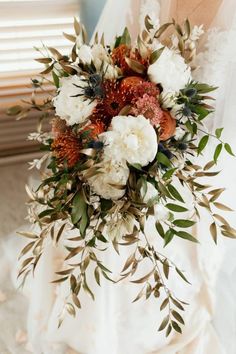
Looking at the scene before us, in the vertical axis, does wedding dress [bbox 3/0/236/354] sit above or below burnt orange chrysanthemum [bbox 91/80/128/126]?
below

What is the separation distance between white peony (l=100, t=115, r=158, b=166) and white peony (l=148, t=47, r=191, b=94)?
96mm

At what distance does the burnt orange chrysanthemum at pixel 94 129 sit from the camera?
653 millimetres

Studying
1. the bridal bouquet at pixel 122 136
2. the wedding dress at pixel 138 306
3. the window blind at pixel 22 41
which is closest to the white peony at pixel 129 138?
the bridal bouquet at pixel 122 136

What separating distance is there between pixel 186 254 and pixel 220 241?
117mm

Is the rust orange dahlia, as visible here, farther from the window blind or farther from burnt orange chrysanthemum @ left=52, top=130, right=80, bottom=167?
the window blind

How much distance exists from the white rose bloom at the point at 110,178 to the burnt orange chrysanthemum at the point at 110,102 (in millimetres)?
97

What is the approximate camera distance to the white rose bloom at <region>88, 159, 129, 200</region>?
24.9 inches

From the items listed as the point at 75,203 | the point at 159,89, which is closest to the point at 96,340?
the point at 75,203

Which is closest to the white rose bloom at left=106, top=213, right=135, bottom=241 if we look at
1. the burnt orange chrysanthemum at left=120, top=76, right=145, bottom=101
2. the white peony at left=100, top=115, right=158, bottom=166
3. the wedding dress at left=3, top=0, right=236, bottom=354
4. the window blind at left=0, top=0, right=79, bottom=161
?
the white peony at left=100, top=115, right=158, bottom=166

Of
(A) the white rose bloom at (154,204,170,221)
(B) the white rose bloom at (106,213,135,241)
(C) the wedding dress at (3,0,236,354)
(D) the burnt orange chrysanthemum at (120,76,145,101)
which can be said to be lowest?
(C) the wedding dress at (3,0,236,354)

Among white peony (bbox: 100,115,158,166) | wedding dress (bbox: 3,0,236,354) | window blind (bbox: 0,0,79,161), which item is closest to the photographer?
white peony (bbox: 100,115,158,166)

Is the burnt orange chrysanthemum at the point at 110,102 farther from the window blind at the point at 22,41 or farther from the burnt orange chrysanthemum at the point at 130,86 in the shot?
the window blind at the point at 22,41

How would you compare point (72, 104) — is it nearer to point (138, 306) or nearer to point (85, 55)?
point (85, 55)

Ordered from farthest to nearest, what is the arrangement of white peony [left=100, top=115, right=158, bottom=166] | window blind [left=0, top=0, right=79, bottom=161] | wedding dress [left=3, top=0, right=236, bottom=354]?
window blind [left=0, top=0, right=79, bottom=161], wedding dress [left=3, top=0, right=236, bottom=354], white peony [left=100, top=115, right=158, bottom=166]
